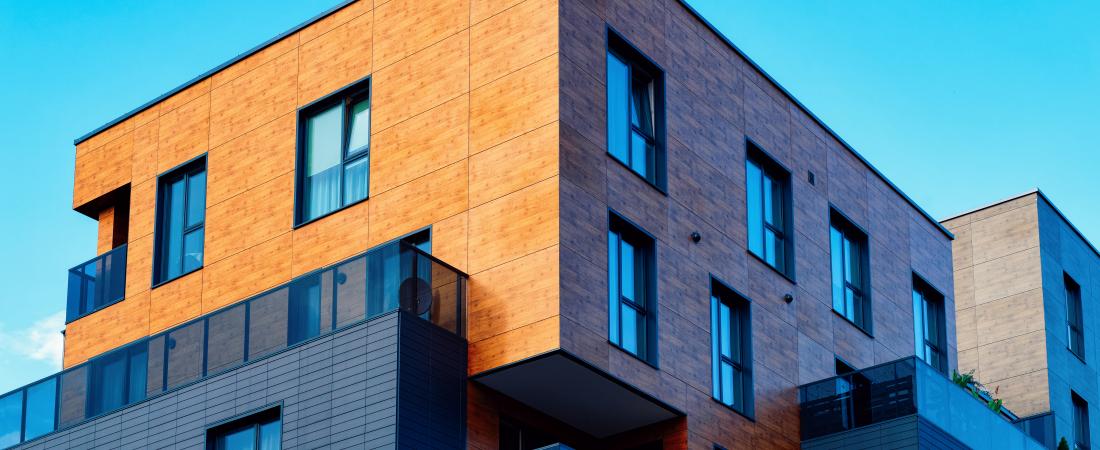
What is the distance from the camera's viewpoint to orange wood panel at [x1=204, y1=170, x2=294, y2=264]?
3484 centimetres

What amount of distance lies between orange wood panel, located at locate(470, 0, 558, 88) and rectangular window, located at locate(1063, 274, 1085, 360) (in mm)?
25940

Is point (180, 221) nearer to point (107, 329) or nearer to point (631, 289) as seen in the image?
point (107, 329)

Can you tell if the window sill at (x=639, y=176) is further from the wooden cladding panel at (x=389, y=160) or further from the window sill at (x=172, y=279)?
the window sill at (x=172, y=279)

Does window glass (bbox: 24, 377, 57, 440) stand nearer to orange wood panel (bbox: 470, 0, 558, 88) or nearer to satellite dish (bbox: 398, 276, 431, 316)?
satellite dish (bbox: 398, 276, 431, 316)

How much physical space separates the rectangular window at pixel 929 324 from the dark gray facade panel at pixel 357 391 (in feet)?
50.1

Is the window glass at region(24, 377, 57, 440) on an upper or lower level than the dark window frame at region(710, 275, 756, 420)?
lower

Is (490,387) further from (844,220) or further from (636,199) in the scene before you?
(844,220)

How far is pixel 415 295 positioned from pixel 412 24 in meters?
6.16

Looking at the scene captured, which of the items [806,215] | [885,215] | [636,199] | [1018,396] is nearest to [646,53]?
[636,199]

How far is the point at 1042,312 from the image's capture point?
2028 inches

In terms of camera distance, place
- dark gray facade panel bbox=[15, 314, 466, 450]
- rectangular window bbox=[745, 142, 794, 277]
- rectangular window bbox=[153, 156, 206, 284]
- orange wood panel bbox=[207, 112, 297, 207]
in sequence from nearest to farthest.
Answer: dark gray facade panel bbox=[15, 314, 466, 450], orange wood panel bbox=[207, 112, 297, 207], rectangular window bbox=[153, 156, 206, 284], rectangular window bbox=[745, 142, 794, 277]

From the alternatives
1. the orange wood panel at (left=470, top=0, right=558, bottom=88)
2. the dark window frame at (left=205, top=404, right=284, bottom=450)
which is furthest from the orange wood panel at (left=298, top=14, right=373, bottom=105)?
the dark window frame at (left=205, top=404, right=284, bottom=450)

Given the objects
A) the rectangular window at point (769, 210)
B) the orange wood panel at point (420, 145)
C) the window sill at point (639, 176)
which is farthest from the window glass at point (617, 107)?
the rectangular window at point (769, 210)

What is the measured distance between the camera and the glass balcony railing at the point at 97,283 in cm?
3753
